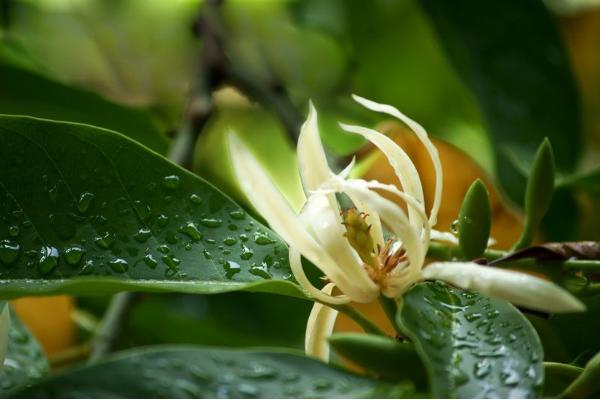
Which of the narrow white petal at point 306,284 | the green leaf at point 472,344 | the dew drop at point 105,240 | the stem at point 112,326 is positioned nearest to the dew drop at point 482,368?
the green leaf at point 472,344

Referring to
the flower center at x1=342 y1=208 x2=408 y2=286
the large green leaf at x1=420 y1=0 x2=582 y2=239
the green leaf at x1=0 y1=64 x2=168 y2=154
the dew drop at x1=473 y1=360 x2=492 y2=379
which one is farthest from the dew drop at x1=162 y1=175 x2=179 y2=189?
the large green leaf at x1=420 y1=0 x2=582 y2=239

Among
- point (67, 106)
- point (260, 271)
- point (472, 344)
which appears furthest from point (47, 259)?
point (67, 106)

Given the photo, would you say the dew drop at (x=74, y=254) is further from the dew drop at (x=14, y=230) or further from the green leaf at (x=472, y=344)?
the green leaf at (x=472, y=344)

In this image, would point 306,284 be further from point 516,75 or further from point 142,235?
point 516,75

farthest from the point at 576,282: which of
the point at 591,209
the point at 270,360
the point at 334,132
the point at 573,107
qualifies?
the point at 334,132

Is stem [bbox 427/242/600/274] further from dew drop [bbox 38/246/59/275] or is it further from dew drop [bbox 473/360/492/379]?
dew drop [bbox 38/246/59/275]

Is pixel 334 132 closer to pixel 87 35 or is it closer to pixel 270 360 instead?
pixel 87 35
